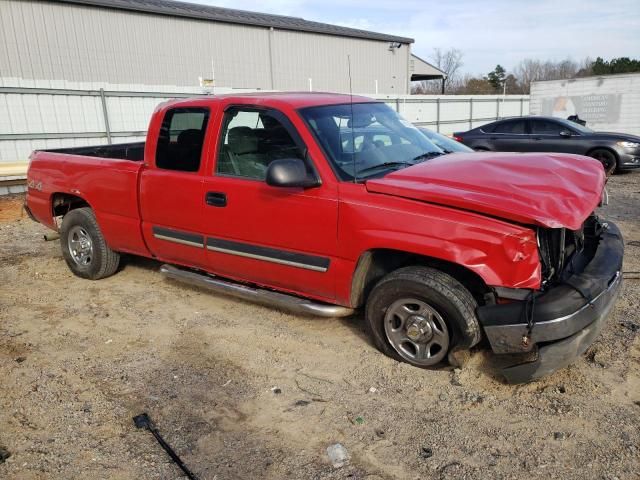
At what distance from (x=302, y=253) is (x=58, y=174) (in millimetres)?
3305

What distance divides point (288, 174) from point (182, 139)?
151cm

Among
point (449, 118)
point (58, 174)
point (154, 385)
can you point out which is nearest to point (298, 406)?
point (154, 385)

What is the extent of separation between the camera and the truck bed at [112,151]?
6488 millimetres

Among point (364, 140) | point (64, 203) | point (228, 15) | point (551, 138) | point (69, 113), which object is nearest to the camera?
point (364, 140)

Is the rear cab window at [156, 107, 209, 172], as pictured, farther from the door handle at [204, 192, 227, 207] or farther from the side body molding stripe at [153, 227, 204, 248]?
the side body molding stripe at [153, 227, 204, 248]

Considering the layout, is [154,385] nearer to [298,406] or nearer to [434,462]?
[298,406]

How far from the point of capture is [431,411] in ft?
10.8

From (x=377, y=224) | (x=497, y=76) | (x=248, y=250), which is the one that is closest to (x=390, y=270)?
(x=377, y=224)

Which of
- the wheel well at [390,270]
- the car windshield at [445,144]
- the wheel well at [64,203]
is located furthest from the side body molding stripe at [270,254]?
the wheel well at [64,203]

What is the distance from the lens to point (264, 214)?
408 cm

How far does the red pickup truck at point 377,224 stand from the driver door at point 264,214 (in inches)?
0.4

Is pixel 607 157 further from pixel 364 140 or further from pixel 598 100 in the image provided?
pixel 364 140

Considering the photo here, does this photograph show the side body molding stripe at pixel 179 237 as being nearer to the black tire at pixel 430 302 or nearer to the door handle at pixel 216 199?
the door handle at pixel 216 199

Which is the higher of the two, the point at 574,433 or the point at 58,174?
the point at 58,174
